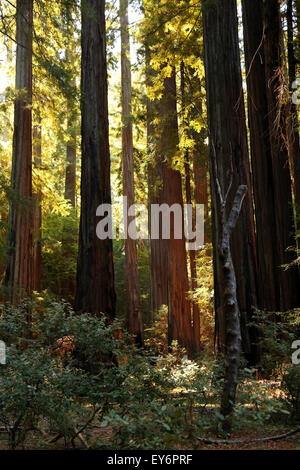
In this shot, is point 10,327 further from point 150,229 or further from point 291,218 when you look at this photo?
point 150,229

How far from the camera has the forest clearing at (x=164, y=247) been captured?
3840 mm

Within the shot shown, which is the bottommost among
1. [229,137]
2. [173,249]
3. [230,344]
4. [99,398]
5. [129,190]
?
[99,398]

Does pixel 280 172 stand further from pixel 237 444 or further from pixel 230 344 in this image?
pixel 237 444

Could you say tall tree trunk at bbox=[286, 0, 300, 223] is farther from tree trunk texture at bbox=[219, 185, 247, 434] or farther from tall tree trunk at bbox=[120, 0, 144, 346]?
tall tree trunk at bbox=[120, 0, 144, 346]

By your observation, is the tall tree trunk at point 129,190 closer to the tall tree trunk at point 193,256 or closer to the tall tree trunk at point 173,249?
the tall tree trunk at point 173,249

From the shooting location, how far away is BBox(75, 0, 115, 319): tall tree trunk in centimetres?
830

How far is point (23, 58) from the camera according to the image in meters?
11.4

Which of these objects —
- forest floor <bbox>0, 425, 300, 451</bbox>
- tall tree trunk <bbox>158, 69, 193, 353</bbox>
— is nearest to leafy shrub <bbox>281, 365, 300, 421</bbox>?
forest floor <bbox>0, 425, 300, 451</bbox>

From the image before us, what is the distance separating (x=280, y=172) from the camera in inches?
347

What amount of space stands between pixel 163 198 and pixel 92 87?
6443 millimetres

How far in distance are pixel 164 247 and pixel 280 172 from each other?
9007 mm

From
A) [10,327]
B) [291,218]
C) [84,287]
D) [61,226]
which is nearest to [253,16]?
[291,218]

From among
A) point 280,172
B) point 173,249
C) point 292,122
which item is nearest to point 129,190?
point 173,249

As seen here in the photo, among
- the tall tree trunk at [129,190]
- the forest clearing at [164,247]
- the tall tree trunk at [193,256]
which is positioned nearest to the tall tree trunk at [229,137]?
the forest clearing at [164,247]
